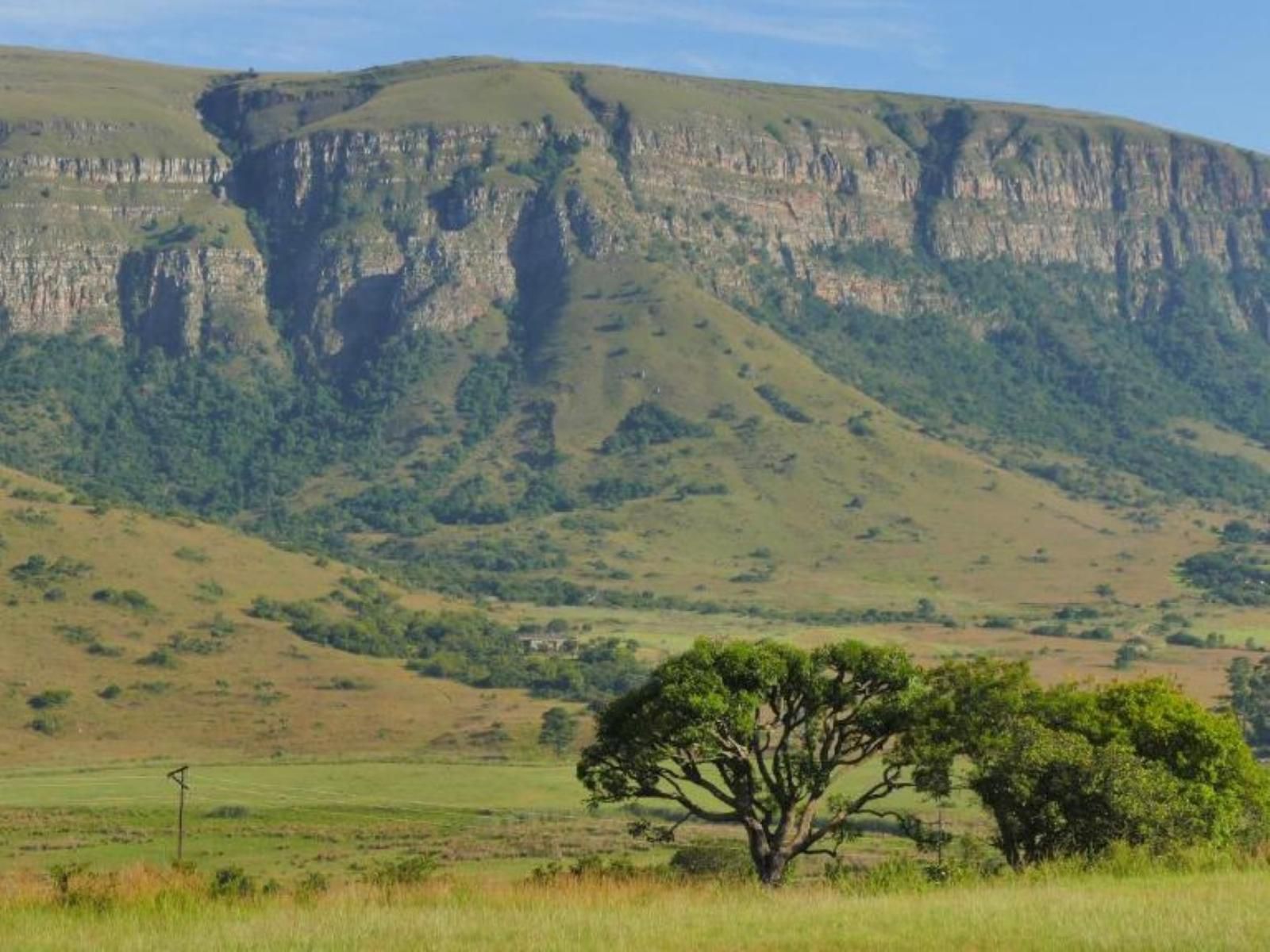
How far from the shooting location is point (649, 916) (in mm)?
25062

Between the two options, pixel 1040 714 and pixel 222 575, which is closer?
pixel 1040 714

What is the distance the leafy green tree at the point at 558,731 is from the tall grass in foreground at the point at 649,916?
11257 cm

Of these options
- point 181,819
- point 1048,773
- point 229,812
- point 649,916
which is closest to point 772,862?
point 1048,773

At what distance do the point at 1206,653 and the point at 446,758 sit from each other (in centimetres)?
8529

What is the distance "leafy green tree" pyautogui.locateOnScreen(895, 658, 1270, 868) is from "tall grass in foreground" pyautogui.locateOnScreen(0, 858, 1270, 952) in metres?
12.0

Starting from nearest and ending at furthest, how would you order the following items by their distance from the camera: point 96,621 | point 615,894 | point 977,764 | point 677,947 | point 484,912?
point 677,947 → point 484,912 → point 615,894 → point 977,764 → point 96,621

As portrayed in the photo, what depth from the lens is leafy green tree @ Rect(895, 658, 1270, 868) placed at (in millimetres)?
43000

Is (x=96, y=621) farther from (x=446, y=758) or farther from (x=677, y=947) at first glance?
(x=677, y=947)

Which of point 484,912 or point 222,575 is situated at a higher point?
point 484,912

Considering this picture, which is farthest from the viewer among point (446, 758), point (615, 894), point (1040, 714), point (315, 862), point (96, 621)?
point (96, 621)

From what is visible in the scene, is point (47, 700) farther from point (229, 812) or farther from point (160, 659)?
point (229, 812)

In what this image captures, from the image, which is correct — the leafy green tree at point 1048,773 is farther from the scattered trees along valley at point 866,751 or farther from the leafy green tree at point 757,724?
the leafy green tree at point 757,724

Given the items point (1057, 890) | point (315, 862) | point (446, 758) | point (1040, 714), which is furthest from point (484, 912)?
point (446, 758)

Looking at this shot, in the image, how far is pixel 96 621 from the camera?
166875 millimetres
